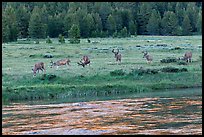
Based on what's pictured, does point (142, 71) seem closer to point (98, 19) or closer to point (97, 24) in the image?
point (97, 24)

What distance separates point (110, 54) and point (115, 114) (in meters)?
28.1

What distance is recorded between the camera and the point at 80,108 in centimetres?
2547

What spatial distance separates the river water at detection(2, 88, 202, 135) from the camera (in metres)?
18.7

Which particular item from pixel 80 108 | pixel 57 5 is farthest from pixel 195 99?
pixel 57 5

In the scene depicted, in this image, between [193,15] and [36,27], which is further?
[193,15]

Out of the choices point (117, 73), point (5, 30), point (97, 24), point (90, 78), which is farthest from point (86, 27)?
point (90, 78)

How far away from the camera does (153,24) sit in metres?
92.6

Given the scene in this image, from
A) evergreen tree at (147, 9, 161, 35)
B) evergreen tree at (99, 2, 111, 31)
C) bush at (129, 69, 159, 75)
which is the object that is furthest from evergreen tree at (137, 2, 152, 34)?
bush at (129, 69, 159, 75)

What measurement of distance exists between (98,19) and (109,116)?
67.7m

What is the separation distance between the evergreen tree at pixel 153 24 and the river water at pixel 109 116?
61.8 meters

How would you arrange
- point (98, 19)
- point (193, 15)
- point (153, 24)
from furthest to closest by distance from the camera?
point (193, 15)
point (153, 24)
point (98, 19)

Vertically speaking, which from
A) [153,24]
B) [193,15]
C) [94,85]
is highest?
[193,15]

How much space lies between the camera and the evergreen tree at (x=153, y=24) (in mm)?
92375

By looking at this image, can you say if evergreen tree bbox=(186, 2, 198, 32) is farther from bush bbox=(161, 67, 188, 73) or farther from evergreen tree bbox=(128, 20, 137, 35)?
bush bbox=(161, 67, 188, 73)
